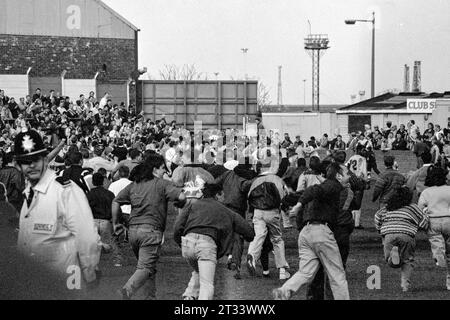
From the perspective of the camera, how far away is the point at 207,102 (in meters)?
52.5

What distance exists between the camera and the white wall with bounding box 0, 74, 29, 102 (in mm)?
51531

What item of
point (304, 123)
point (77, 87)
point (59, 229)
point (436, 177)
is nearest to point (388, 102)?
point (304, 123)

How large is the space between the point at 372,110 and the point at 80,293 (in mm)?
55075

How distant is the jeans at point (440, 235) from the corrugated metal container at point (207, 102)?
37.8 m

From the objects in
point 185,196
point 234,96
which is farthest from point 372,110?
point 185,196

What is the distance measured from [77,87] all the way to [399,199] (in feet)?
139

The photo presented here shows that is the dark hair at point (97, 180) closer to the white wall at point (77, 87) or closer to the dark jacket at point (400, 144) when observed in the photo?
the dark jacket at point (400, 144)

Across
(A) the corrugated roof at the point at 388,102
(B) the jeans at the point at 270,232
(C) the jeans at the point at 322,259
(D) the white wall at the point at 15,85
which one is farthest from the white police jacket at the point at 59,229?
(A) the corrugated roof at the point at 388,102

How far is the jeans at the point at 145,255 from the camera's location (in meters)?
11.5

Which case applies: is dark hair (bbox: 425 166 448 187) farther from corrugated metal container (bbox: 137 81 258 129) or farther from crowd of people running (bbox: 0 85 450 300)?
corrugated metal container (bbox: 137 81 258 129)

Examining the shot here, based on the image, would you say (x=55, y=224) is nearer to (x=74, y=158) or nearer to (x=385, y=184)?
(x=74, y=158)

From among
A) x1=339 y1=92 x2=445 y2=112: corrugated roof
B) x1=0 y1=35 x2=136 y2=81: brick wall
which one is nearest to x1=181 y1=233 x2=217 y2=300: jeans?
x1=0 y1=35 x2=136 y2=81: brick wall

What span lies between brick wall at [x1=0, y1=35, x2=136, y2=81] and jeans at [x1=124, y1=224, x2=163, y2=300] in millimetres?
47458

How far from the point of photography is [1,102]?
36875 millimetres
